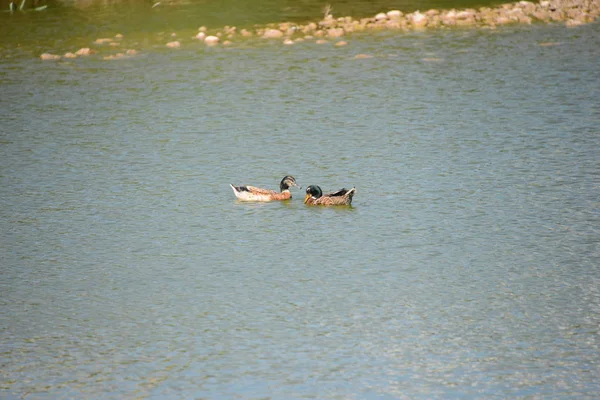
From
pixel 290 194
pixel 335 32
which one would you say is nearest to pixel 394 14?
pixel 335 32

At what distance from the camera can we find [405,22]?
22.0 meters

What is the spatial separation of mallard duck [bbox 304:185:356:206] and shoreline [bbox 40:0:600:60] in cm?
987

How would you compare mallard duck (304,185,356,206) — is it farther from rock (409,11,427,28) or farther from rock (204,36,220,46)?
rock (409,11,427,28)

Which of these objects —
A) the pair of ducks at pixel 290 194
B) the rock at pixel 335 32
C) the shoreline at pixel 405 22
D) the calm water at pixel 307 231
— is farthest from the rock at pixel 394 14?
the pair of ducks at pixel 290 194

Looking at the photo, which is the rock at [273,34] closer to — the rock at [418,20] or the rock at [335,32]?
the rock at [335,32]

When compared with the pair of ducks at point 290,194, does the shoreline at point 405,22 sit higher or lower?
higher

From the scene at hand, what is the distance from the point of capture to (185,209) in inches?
451

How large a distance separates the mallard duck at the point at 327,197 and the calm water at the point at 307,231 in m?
0.13

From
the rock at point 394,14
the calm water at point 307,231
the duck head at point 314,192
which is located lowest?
the calm water at point 307,231

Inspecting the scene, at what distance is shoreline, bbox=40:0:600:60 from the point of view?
70.0 feet

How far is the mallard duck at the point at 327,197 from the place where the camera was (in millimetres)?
11133

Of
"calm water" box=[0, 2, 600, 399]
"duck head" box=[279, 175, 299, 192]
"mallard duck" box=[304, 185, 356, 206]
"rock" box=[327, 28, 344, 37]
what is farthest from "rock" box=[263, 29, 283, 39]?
"mallard duck" box=[304, 185, 356, 206]

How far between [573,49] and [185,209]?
10058 mm

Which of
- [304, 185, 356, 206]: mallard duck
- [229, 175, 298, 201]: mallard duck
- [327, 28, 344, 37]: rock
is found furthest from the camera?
[327, 28, 344, 37]: rock
